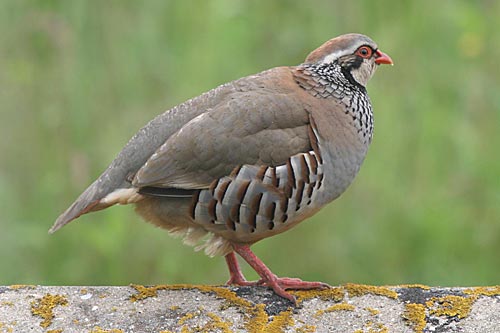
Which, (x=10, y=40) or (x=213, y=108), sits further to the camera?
(x=10, y=40)

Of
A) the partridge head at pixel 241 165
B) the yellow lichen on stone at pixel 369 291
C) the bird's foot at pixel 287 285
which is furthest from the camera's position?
the partridge head at pixel 241 165

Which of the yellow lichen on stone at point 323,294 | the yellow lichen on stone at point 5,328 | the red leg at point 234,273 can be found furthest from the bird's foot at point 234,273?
the yellow lichen on stone at point 5,328

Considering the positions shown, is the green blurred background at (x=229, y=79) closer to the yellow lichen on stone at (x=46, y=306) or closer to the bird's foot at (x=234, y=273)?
the bird's foot at (x=234, y=273)

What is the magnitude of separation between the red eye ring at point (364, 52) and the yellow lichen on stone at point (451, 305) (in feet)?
5.05

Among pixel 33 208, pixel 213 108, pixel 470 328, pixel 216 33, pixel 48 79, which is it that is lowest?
pixel 470 328

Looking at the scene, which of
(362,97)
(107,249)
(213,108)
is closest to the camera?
(213,108)

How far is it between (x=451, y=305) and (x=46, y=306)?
1.48 m

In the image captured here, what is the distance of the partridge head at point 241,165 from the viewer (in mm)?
3973

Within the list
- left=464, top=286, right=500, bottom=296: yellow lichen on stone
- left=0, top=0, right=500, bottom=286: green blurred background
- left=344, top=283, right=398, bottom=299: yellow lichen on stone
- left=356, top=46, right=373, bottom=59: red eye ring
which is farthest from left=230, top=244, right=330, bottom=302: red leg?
left=0, top=0, right=500, bottom=286: green blurred background

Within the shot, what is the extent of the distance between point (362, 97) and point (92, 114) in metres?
2.24

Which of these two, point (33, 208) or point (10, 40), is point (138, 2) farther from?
point (33, 208)

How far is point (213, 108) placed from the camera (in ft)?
13.5

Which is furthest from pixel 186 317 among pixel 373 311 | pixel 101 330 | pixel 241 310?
pixel 373 311

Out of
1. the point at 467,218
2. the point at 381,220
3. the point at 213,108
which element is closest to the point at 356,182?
the point at 381,220
